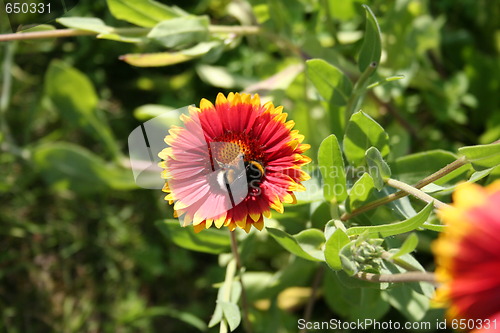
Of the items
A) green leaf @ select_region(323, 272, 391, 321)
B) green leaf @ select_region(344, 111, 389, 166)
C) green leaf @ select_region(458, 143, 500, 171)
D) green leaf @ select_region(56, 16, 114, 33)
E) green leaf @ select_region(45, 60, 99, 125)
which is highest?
green leaf @ select_region(56, 16, 114, 33)

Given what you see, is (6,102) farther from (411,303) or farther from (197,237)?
(411,303)

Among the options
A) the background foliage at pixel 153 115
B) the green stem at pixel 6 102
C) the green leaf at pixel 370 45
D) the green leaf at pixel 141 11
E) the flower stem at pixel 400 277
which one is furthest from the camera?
the green stem at pixel 6 102

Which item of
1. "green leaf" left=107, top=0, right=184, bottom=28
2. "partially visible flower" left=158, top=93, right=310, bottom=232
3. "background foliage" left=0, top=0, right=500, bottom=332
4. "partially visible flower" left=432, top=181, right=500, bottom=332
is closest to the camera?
"partially visible flower" left=432, top=181, right=500, bottom=332

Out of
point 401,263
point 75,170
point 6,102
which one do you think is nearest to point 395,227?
point 401,263

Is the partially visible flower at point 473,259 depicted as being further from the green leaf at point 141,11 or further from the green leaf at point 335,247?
the green leaf at point 141,11

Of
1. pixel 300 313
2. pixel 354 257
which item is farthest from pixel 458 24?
pixel 354 257

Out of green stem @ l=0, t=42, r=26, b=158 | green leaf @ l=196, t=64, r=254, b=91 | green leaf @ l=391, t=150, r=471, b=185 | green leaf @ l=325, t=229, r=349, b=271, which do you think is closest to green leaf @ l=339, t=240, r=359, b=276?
green leaf @ l=325, t=229, r=349, b=271

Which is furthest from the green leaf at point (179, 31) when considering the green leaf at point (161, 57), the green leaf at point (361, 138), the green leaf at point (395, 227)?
the green leaf at point (395, 227)

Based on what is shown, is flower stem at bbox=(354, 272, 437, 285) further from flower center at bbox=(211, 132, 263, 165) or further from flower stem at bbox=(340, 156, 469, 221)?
flower center at bbox=(211, 132, 263, 165)
